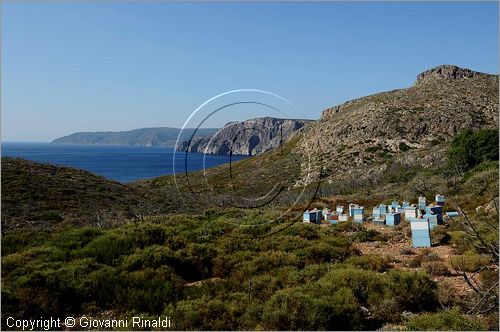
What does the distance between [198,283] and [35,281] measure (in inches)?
167

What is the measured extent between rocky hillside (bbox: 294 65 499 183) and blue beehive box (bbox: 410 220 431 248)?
119 ft

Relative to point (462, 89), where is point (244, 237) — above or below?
below

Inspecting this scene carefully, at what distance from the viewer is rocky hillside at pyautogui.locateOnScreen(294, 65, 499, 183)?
200 ft

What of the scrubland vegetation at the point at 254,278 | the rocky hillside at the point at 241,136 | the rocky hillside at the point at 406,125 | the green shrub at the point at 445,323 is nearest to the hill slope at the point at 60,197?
the scrubland vegetation at the point at 254,278

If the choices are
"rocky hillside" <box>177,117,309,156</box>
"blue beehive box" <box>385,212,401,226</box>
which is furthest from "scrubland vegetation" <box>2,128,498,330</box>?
"rocky hillside" <box>177,117,309,156</box>

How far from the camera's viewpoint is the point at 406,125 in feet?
224

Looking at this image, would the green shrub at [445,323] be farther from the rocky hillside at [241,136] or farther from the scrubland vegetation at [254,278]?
the rocky hillside at [241,136]

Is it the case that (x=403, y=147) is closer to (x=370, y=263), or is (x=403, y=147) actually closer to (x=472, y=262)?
(x=472, y=262)

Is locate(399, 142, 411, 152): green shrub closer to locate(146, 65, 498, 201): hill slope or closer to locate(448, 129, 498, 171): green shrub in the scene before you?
locate(146, 65, 498, 201): hill slope

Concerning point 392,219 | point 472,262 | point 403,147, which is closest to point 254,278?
point 472,262

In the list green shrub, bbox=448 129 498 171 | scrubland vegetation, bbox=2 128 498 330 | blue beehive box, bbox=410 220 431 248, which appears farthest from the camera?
green shrub, bbox=448 129 498 171

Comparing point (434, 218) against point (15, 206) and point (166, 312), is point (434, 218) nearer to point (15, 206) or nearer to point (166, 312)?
point (166, 312)

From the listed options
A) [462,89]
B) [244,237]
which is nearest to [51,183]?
[244,237]

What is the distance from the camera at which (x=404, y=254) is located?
13.6 meters
